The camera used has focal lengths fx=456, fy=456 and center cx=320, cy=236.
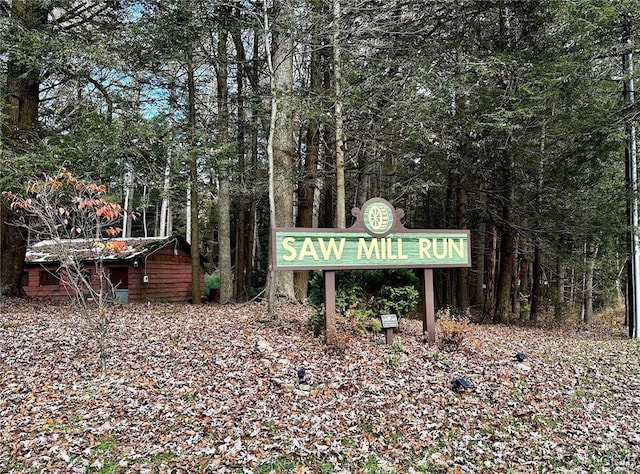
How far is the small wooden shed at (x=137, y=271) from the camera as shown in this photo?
700 inches

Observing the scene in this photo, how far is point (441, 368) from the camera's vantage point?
5895 mm

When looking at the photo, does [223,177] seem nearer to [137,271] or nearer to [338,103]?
[338,103]

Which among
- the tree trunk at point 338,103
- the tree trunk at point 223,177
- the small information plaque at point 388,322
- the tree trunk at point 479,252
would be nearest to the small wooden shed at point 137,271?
the tree trunk at point 223,177

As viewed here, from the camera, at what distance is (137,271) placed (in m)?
18.1

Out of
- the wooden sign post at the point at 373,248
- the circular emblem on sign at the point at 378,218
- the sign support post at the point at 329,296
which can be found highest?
the circular emblem on sign at the point at 378,218

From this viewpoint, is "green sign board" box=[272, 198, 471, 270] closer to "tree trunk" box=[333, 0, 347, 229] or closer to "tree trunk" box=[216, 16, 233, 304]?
"tree trunk" box=[333, 0, 347, 229]

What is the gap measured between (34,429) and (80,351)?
2.14m

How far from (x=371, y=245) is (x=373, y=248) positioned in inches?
2.2

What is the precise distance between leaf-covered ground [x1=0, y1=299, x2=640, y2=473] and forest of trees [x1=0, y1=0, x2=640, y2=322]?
306cm

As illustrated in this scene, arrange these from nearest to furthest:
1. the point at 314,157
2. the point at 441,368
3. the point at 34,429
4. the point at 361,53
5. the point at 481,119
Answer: the point at 34,429 < the point at 441,368 < the point at 361,53 < the point at 481,119 < the point at 314,157

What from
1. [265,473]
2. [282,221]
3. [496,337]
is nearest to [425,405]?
[265,473]

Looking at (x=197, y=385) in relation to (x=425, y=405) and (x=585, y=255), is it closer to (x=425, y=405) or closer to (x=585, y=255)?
(x=425, y=405)

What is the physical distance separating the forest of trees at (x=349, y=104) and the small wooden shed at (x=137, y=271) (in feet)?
19.0

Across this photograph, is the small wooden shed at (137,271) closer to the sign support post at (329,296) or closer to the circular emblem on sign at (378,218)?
the sign support post at (329,296)
